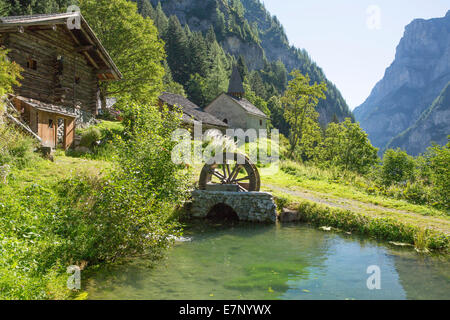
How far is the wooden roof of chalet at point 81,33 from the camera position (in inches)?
526

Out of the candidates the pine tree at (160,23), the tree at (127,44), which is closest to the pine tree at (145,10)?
the pine tree at (160,23)

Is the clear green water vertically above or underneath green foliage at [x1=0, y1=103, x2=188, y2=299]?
underneath

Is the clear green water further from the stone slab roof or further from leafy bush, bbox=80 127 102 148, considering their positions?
the stone slab roof

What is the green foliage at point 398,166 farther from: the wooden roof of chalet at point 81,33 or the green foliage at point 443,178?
the wooden roof of chalet at point 81,33

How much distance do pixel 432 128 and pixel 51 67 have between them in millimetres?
165553

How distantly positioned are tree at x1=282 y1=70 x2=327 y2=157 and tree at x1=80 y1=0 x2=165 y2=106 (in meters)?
15.3

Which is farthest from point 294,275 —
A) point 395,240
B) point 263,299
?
point 395,240

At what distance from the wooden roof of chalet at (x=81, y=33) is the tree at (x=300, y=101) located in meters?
20.1

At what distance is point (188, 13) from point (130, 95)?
329 ft

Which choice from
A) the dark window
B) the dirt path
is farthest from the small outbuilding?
the dark window

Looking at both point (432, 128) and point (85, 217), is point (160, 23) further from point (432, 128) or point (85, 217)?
point (432, 128)

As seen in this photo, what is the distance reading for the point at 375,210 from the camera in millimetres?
11805

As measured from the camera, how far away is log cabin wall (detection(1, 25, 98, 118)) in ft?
46.7

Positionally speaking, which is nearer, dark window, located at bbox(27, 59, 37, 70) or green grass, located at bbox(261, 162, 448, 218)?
green grass, located at bbox(261, 162, 448, 218)
